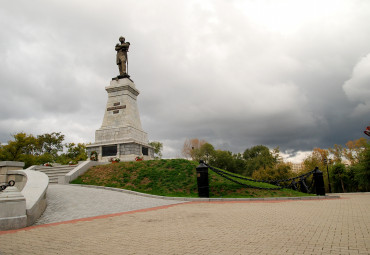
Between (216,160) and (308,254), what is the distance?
51.4 m

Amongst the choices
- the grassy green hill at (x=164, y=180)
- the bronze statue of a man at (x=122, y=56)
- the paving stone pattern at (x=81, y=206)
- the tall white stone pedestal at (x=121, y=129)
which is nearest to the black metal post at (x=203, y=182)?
the grassy green hill at (x=164, y=180)

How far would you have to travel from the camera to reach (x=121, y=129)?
21984 mm

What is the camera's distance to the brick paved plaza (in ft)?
12.3

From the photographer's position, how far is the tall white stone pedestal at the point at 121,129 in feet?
69.3

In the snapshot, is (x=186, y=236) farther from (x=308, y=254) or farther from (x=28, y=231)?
(x=28, y=231)

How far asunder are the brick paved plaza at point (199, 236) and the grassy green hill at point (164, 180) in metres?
5.86

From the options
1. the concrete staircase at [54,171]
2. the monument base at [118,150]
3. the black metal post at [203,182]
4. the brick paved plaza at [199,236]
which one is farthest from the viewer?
the monument base at [118,150]

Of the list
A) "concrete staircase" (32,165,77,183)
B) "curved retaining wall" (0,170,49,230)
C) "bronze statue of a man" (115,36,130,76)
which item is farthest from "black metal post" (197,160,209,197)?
"bronze statue of a man" (115,36,130,76)

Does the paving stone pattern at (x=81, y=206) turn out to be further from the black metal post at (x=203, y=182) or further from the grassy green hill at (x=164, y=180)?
the grassy green hill at (x=164, y=180)

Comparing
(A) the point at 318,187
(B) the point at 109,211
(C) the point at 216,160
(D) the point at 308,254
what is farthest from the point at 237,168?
(D) the point at 308,254

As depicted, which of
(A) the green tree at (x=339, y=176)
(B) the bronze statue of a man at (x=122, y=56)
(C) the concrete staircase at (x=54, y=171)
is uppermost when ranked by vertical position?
(B) the bronze statue of a man at (x=122, y=56)

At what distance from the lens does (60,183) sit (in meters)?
15.4

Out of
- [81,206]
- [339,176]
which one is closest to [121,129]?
[81,206]

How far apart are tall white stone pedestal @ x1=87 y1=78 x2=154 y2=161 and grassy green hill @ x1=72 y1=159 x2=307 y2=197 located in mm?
3739
